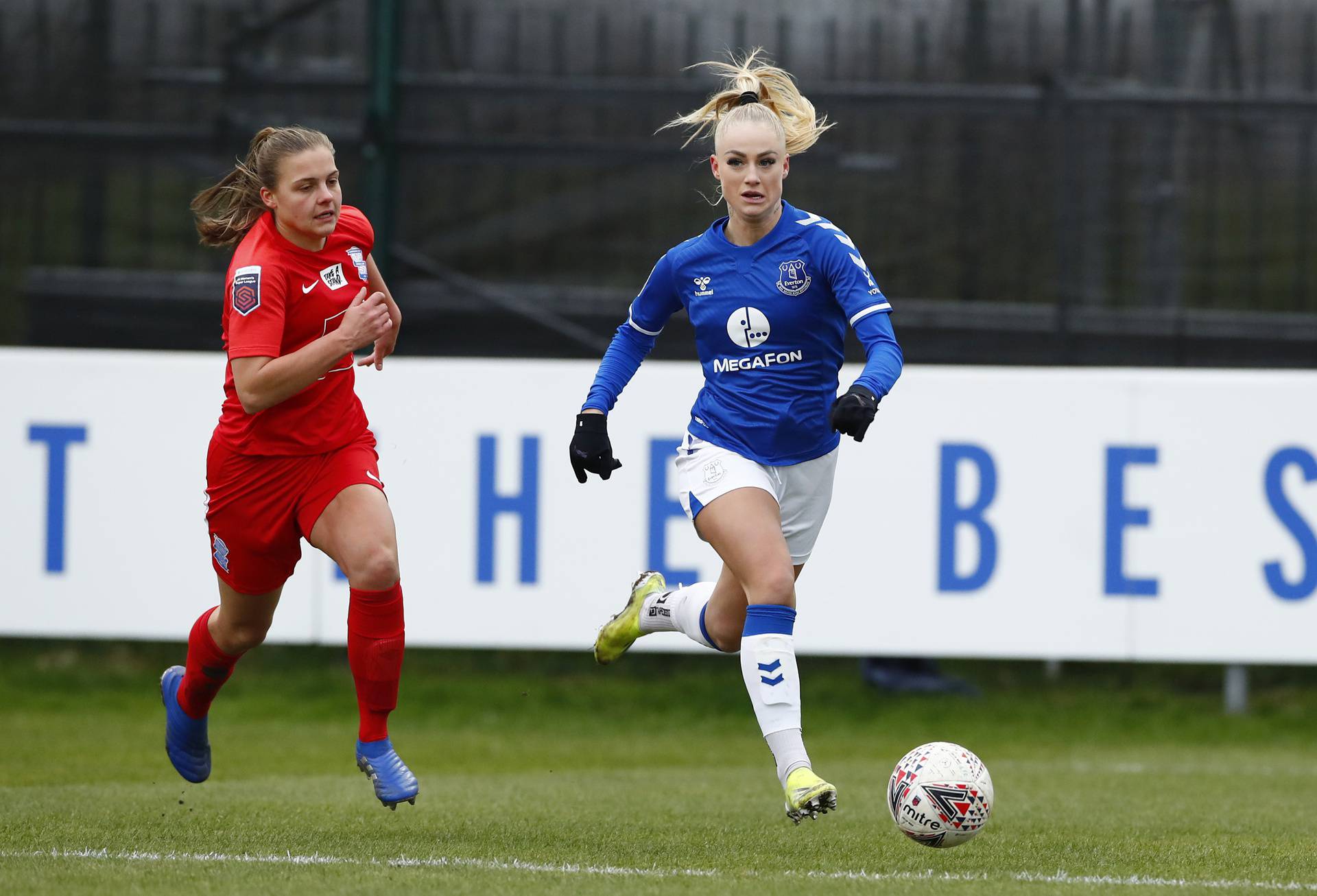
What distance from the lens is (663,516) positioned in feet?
30.3

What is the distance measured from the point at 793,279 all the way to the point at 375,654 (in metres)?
1.74

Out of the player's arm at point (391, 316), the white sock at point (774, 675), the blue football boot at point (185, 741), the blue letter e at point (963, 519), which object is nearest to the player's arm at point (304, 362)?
the player's arm at point (391, 316)

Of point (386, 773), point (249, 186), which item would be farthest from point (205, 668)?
point (249, 186)

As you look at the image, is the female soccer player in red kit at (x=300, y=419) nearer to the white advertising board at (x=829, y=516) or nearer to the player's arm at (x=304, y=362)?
the player's arm at (x=304, y=362)

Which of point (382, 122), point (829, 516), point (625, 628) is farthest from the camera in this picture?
point (382, 122)

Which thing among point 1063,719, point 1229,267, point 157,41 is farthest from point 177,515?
point 1229,267

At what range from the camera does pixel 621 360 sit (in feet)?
19.3

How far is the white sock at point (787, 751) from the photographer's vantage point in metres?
4.92

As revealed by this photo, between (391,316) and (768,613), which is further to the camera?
(391,316)

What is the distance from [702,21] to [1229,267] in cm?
346

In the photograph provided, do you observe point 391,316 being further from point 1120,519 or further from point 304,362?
point 1120,519

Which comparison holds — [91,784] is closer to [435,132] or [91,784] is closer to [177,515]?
[177,515]

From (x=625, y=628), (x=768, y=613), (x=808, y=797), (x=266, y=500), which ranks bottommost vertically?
(x=808, y=797)

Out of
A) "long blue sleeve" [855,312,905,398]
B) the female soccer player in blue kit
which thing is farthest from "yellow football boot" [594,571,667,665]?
"long blue sleeve" [855,312,905,398]
